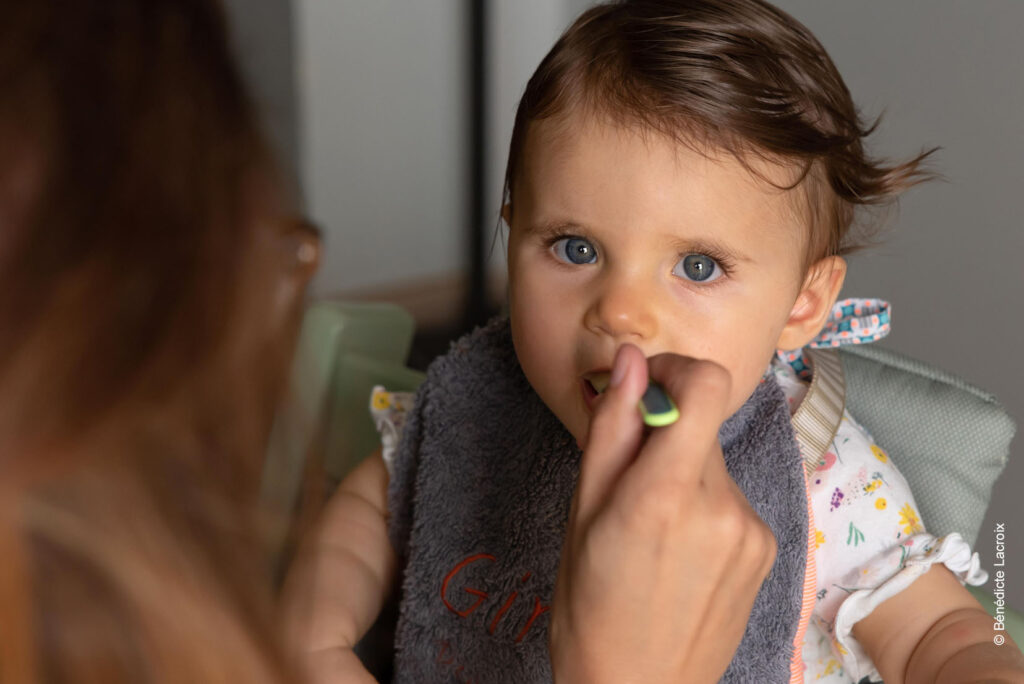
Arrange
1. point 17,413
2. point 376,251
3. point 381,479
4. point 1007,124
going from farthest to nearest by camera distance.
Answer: point 376,251 < point 1007,124 < point 381,479 < point 17,413

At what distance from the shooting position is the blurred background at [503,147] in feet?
4.12

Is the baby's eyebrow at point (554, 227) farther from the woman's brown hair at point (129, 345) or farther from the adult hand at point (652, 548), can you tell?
the woman's brown hair at point (129, 345)

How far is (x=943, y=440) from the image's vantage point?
0.87 metres

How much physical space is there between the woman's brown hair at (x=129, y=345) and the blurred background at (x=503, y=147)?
798mm

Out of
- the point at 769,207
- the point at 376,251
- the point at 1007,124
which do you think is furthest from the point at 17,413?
the point at 376,251

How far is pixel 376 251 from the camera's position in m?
2.74

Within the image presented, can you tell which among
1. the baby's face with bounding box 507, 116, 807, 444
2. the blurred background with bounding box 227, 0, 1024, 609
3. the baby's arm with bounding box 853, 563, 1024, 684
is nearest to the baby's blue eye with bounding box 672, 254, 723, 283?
the baby's face with bounding box 507, 116, 807, 444

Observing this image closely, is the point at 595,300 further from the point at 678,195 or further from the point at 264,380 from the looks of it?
the point at 264,380

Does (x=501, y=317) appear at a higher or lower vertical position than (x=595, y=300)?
lower

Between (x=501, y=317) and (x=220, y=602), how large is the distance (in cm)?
61

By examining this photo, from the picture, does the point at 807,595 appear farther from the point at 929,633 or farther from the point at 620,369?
the point at 620,369

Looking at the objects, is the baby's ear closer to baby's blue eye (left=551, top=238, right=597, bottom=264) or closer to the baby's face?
the baby's face

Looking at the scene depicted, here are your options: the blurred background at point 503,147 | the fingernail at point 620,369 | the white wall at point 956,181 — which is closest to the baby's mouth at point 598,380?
the fingernail at point 620,369

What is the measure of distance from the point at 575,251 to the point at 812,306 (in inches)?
8.8
